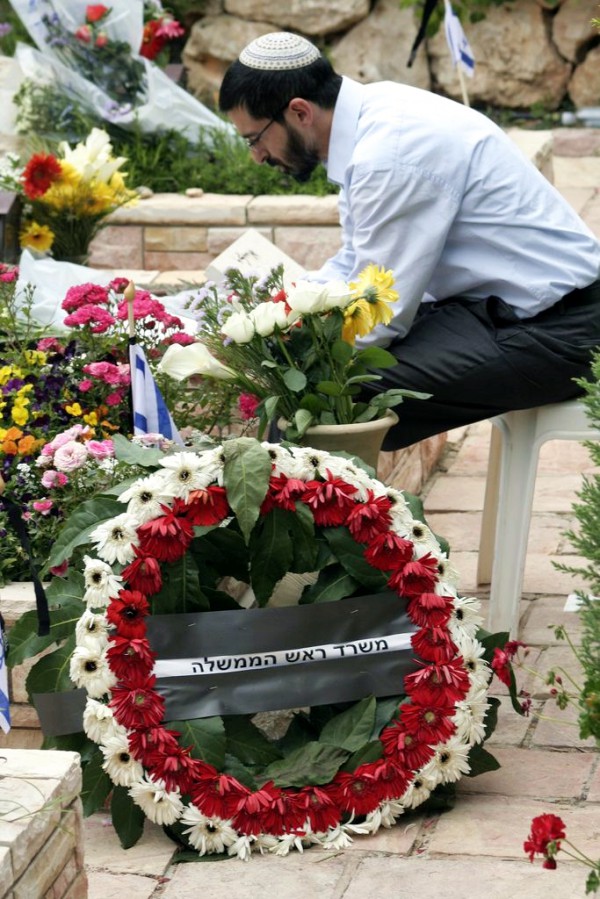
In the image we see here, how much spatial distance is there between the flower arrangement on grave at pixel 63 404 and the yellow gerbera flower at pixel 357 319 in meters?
0.56

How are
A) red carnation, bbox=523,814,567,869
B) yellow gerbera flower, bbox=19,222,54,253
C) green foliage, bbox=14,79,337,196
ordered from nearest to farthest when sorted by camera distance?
red carnation, bbox=523,814,567,869, yellow gerbera flower, bbox=19,222,54,253, green foliage, bbox=14,79,337,196

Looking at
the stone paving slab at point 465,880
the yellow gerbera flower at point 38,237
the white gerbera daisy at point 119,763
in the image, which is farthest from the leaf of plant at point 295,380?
the yellow gerbera flower at point 38,237

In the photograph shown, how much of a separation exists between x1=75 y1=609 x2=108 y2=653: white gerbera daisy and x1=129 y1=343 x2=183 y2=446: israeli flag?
0.61 meters

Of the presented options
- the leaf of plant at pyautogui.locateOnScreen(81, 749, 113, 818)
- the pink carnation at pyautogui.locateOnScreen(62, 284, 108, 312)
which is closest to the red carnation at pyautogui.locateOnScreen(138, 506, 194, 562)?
the leaf of plant at pyautogui.locateOnScreen(81, 749, 113, 818)

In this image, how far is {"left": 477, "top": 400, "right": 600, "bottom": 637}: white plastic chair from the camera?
3.32 meters

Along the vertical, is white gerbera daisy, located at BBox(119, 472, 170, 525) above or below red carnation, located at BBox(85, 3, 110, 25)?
below

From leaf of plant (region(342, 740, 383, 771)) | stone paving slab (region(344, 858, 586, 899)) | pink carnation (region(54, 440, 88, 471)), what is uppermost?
pink carnation (region(54, 440, 88, 471))

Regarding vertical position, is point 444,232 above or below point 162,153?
above

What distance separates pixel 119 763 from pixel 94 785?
114 mm

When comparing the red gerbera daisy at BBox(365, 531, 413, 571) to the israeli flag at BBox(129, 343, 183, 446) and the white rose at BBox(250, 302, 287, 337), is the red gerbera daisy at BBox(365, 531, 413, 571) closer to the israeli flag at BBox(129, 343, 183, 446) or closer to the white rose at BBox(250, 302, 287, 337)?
the white rose at BBox(250, 302, 287, 337)

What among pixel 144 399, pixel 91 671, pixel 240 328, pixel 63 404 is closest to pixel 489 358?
pixel 240 328

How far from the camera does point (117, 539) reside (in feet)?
8.47

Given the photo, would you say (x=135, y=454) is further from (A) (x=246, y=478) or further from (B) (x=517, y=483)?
(B) (x=517, y=483)

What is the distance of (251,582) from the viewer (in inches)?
106
